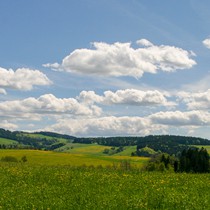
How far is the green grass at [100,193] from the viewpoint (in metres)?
16.0

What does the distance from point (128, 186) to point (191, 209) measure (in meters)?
7.41

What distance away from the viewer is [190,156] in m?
81.3

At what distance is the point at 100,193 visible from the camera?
19703 millimetres

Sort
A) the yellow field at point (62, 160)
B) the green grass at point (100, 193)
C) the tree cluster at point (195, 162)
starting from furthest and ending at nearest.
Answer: the yellow field at point (62, 160), the tree cluster at point (195, 162), the green grass at point (100, 193)

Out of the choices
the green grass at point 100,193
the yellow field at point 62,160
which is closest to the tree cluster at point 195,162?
the yellow field at point 62,160

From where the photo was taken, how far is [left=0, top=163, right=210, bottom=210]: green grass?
1602 cm

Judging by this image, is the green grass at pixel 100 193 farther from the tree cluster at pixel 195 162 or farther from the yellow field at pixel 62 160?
the yellow field at pixel 62 160

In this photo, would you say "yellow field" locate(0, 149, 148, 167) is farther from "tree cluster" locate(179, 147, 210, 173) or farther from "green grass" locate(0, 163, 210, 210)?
"green grass" locate(0, 163, 210, 210)

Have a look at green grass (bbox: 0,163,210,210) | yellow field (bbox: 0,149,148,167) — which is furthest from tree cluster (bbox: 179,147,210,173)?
green grass (bbox: 0,163,210,210)

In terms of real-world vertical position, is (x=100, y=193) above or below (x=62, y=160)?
above

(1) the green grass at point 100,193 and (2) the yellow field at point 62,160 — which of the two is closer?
(1) the green grass at point 100,193

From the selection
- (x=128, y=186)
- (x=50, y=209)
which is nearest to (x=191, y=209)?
(x=50, y=209)

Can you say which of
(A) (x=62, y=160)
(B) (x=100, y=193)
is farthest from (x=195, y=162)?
(A) (x=62, y=160)

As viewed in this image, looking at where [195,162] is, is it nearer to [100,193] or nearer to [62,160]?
[100,193]
